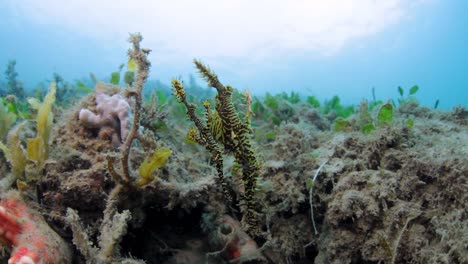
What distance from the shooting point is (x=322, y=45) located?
74.0 metres

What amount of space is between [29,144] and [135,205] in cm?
91

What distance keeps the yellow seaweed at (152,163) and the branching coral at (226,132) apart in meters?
0.41

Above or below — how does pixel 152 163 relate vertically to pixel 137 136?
below

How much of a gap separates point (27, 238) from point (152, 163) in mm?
854

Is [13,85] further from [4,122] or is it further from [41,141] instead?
[41,141]

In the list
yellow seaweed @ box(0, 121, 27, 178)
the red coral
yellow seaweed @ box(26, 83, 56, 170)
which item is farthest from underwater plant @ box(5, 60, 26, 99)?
the red coral

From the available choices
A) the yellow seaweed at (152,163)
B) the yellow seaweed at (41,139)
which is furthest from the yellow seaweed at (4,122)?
the yellow seaweed at (152,163)

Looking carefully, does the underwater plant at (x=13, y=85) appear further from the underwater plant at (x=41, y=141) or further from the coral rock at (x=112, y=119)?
the underwater plant at (x=41, y=141)

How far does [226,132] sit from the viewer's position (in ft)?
7.57

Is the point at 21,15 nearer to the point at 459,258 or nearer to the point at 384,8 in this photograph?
the point at 384,8

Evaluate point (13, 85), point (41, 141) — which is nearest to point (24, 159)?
point (41, 141)

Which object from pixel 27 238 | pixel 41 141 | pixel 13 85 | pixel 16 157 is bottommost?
pixel 27 238

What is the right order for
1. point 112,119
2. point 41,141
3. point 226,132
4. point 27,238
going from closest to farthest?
point 27,238
point 41,141
point 226,132
point 112,119

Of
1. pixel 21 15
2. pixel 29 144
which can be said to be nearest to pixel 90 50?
pixel 21 15
